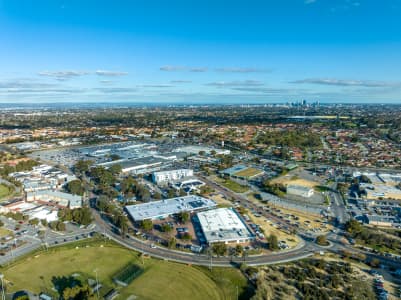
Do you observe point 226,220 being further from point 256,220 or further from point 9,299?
point 9,299

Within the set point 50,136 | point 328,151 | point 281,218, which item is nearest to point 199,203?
point 281,218

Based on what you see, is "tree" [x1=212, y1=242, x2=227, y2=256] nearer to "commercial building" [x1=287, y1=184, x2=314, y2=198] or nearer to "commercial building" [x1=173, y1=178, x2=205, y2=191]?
"commercial building" [x1=173, y1=178, x2=205, y2=191]

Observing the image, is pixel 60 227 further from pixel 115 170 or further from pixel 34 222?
pixel 115 170

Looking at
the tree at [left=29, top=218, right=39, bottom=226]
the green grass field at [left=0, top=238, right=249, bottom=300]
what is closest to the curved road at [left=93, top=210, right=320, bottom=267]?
the green grass field at [left=0, top=238, right=249, bottom=300]

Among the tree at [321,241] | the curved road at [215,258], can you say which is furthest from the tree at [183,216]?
the tree at [321,241]

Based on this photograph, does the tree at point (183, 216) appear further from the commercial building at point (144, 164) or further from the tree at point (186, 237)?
the commercial building at point (144, 164)
